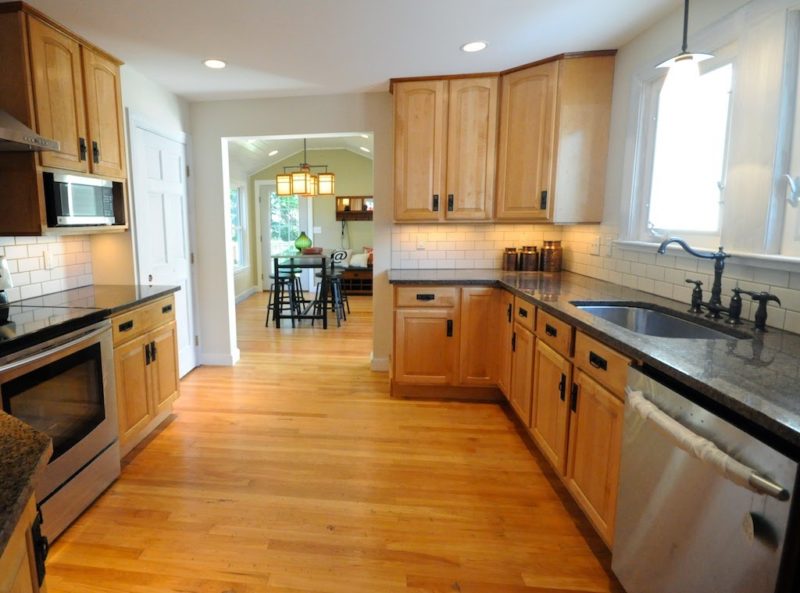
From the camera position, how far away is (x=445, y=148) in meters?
3.23

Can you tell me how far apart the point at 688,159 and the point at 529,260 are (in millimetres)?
1404

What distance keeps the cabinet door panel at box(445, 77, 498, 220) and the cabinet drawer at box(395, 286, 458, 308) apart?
24.0 inches

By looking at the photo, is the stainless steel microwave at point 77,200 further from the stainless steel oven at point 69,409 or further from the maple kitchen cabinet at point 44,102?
the stainless steel oven at point 69,409

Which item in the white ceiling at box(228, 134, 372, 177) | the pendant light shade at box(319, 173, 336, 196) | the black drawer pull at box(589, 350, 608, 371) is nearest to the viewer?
the black drawer pull at box(589, 350, 608, 371)

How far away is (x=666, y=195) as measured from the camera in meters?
2.38

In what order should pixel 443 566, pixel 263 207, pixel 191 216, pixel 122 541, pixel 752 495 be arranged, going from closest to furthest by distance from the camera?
pixel 752 495 < pixel 443 566 < pixel 122 541 < pixel 191 216 < pixel 263 207

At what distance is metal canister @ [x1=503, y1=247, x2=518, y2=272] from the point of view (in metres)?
3.51

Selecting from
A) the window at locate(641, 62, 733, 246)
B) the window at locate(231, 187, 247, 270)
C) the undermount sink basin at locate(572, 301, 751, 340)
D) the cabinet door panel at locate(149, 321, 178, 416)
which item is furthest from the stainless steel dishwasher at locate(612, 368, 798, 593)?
the window at locate(231, 187, 247, 270)

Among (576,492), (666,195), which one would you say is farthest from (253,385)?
(666,195)

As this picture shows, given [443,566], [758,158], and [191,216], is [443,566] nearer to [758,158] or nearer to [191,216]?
[758,158]

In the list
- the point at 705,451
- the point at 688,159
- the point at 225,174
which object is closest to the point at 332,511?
the point at 705,451

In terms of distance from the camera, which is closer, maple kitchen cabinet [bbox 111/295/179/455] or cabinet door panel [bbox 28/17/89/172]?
cabinet door panel [bbox 28/17/89/172]

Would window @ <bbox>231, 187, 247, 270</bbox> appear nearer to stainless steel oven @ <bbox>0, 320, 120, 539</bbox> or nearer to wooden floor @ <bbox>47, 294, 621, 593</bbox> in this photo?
wooden floor @ <bbox>47, 294, 621, 593</bbox>

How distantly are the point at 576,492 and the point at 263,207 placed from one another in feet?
26.0
